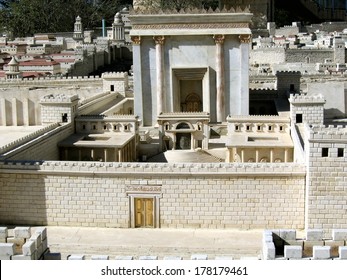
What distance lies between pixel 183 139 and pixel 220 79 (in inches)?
200

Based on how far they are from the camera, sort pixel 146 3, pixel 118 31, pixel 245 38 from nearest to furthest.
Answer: pixel 245 38, pixel 118 31, pixel 146 3

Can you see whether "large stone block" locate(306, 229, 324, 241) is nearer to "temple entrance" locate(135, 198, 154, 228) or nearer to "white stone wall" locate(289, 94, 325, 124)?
"temple entrance" locate(135, 198, 154, 228)

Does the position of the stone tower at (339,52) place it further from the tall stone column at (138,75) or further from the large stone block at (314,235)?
the large stone block at (314,235)

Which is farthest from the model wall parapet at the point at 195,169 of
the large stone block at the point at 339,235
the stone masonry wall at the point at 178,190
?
the large stone block at the point at 339,235

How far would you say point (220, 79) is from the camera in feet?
137

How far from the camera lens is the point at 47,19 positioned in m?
104

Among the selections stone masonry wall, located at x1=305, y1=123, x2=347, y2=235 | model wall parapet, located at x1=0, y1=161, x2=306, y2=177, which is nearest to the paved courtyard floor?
model wall parapet, located at x1=0, y1=161, x2=306, y2=177

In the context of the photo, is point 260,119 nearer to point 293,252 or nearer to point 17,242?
point 17,242

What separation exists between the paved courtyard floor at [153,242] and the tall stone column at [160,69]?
1574cm

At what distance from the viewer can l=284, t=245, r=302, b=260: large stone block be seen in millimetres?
15562

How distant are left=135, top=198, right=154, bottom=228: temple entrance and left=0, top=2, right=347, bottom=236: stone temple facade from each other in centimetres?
4

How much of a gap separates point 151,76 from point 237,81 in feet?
16.7

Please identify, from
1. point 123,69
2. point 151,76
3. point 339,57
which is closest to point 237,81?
point 151,76

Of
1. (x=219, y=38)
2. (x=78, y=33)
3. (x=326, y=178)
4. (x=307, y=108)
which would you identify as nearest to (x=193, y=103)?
(x=219, y=38)
